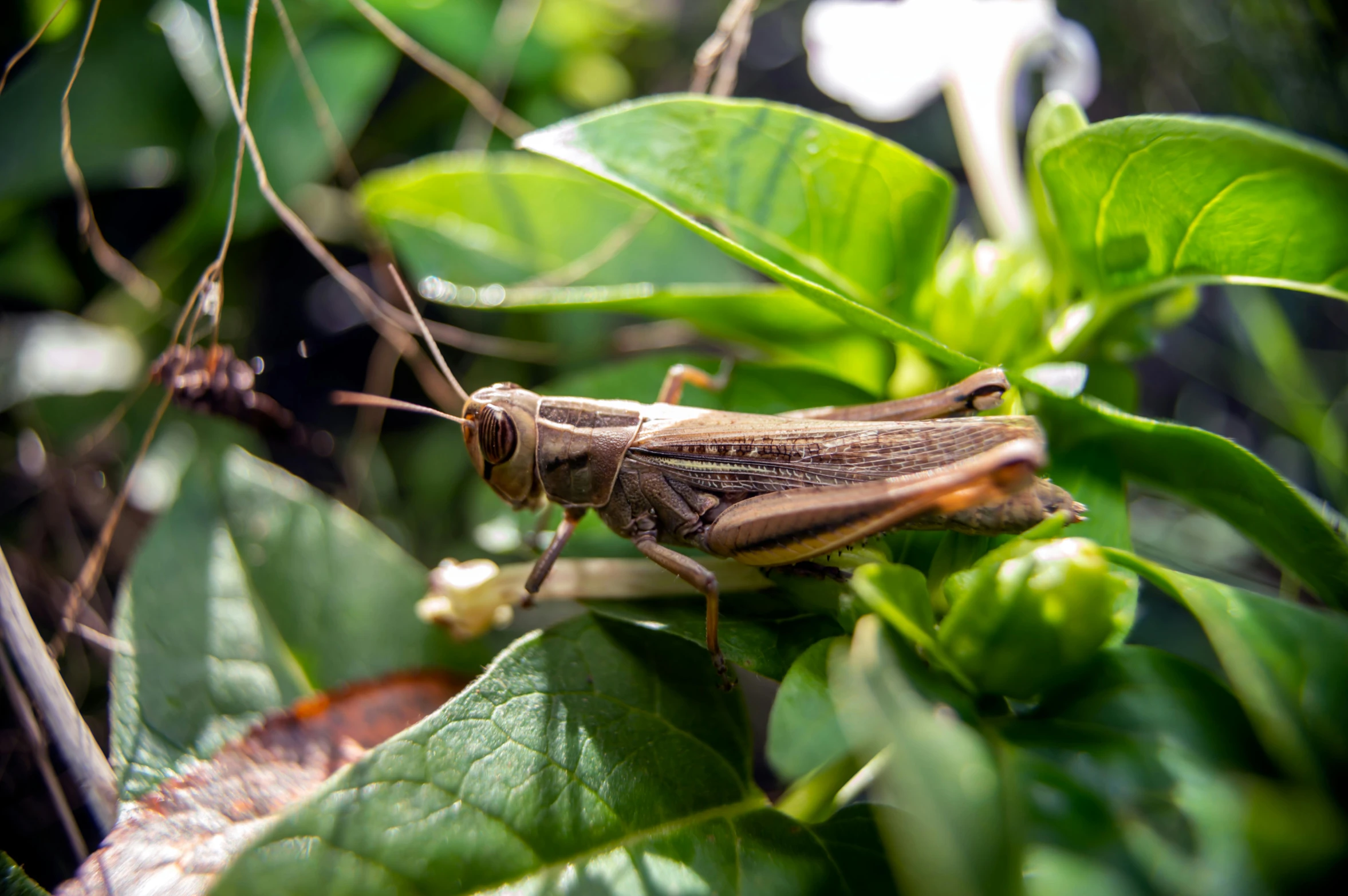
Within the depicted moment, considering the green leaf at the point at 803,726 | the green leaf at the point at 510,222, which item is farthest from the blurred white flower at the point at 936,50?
the green leaf at the point at 803,726

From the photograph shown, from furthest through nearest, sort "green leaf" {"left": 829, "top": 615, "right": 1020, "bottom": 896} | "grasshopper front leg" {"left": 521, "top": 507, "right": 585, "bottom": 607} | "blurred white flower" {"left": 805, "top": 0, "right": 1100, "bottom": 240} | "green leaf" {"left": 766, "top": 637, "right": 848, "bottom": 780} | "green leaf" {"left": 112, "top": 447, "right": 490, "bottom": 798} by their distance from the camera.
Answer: "blurred white flower" {"left": 805, "top": 0, "right": 1100, "bottom": 240} < "grasshopper front leg" {"left": 521, "top": 507, "right": 585, "bottom": 607} < "green leaf" {"left": 112, "top": 447, "right": 490, "bottom": 798} < "green leaf" {"left": 766, "top": 637, "right": 848, "bottom": 780} < "green leaf" {"left": 829, "top": 615, "right": 1020, "bottom": 896}

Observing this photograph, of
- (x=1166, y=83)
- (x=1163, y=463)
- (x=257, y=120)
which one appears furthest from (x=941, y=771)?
(x=1166, y=83)

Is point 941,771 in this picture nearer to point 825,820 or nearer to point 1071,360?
point 825,820

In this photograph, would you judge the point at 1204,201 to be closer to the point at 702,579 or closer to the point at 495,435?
the point at 702,579

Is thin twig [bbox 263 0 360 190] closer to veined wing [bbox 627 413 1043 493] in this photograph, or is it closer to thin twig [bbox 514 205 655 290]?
thin twig [bbox 514 205 655 290]

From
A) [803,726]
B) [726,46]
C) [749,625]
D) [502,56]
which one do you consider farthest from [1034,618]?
[502,56]

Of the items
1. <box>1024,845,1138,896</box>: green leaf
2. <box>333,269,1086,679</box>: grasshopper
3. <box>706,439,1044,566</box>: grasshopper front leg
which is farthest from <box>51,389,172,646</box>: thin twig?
<box>1024,845,1138,896</box>: green leaf
